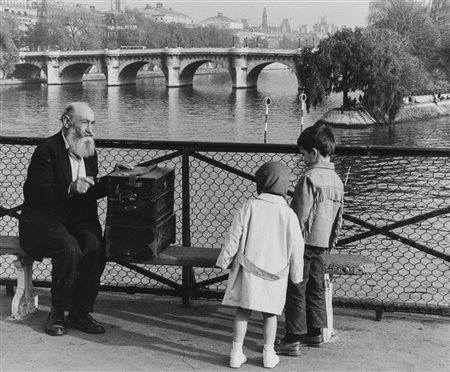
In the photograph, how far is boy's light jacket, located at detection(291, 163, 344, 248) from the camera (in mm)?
4004

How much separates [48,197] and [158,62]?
232 ft

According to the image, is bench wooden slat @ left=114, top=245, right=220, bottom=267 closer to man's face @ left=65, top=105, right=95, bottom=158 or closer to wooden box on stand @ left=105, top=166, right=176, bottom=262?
wooden box on stand @ left=105, top=166, right=176, bottom=262

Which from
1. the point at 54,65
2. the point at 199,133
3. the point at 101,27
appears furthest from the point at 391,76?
the point at 101,27

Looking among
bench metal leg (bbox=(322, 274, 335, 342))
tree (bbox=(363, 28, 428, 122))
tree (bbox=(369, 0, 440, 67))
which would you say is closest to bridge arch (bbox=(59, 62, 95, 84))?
tree (bbox=(369, 0, 440, 67))

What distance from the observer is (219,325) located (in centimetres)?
444

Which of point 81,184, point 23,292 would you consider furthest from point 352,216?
point 23,292

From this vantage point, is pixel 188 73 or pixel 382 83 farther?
pixel 188 73

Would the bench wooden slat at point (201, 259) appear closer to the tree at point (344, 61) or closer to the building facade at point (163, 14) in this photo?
the tree at point (344, 61)

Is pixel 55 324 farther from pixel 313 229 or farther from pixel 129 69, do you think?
pixel 129 69

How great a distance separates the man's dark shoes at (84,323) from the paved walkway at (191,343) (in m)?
0.04

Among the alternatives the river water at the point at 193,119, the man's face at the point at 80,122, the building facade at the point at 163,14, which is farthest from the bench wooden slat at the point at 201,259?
the building facade at the point at 163,14

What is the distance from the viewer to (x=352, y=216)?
4.84 metres

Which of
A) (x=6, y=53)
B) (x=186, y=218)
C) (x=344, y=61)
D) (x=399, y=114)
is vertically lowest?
Answer: (x=399, y=114)

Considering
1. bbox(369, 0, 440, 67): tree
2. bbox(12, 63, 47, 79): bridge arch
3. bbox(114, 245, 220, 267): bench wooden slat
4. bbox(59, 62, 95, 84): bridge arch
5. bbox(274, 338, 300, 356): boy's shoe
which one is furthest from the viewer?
bbox(12, 63, 47, 79): bridge arch
